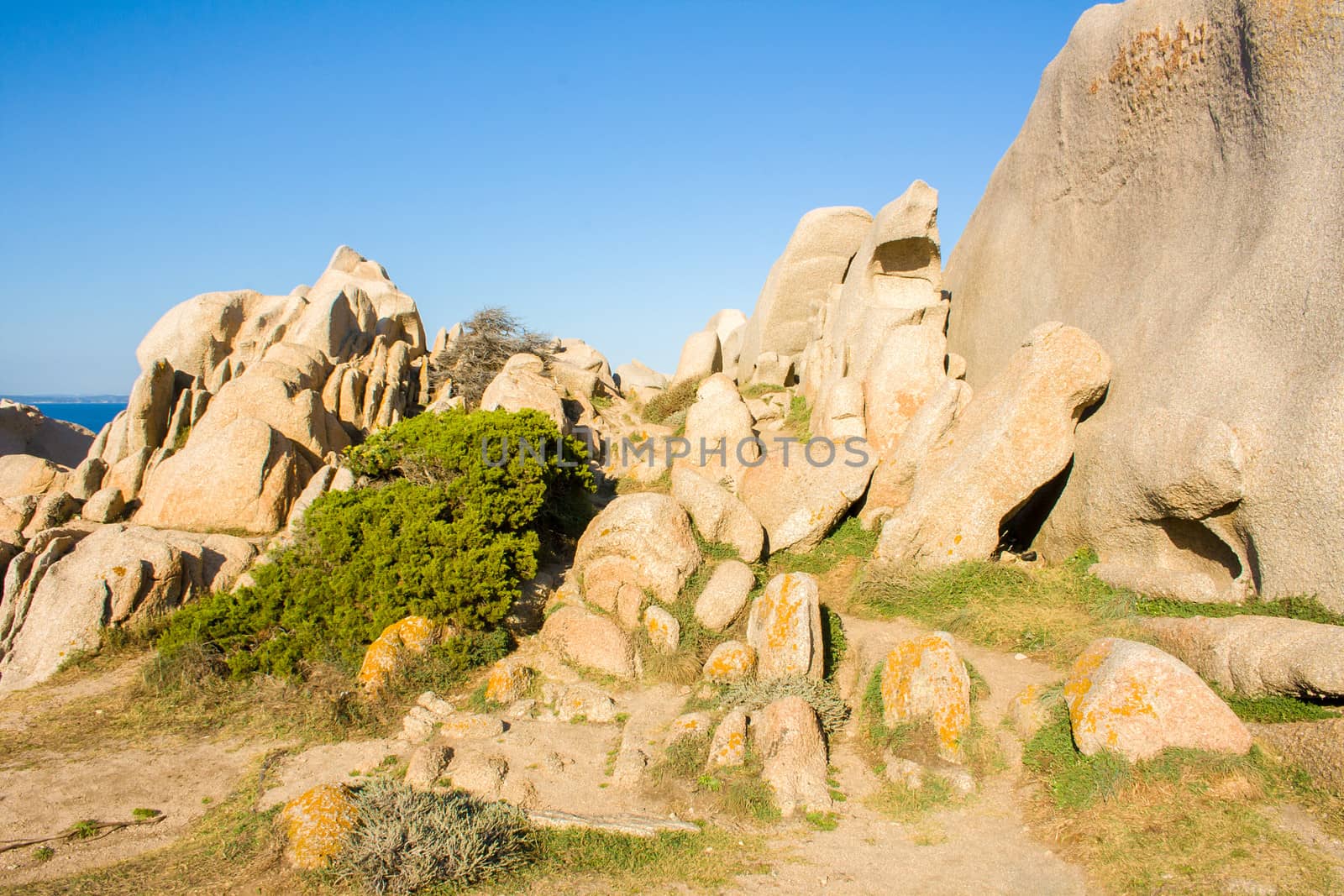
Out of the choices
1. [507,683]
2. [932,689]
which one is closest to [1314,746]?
[932,689]

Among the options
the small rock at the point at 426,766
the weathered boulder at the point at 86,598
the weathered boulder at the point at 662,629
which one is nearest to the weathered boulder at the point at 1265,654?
the weathered boulder at the point at 662,629

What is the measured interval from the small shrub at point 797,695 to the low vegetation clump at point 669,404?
10.9 meters

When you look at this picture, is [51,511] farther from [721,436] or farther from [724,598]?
[721,436]

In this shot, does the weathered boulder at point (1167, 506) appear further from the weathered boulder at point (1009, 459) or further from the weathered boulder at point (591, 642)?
the weathered boulder at point (591, 642)

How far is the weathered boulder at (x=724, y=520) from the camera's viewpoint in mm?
11461

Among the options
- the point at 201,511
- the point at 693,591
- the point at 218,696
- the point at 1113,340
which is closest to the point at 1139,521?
the point at 1113,340

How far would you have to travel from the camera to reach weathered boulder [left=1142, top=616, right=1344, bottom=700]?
21.5ft

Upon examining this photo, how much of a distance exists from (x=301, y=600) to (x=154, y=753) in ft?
7.36

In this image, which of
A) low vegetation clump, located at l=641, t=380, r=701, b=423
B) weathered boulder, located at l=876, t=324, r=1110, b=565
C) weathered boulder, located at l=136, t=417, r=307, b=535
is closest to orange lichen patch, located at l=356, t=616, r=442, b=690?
weathered boulder, located at l=136, t=417, r=307, b=535

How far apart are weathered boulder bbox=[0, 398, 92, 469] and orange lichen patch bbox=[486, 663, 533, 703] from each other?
15487 millimetres

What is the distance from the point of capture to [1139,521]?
967cm

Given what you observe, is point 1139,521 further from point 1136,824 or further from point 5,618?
point 5,618

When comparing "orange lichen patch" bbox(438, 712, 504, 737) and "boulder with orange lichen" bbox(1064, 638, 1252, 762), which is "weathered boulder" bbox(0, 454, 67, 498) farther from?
"boulder with orange lichen" bbox(1064, 638, 1252, 762)

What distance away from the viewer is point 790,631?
8.61 metres
